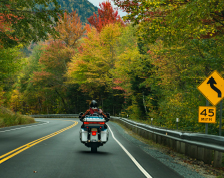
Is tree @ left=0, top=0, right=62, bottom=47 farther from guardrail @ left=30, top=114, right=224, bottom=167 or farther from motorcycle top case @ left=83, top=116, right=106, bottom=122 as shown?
guardrail @ left=30, top=114, right=224, bottom=167

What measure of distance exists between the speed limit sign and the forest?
11.2 feet

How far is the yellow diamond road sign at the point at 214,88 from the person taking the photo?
29.7ft

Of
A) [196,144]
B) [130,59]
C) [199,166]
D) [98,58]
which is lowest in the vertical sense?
[199,166]

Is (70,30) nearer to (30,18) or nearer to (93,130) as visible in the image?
(30,18)

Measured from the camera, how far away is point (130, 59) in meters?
35.8

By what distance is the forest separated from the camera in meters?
12.5

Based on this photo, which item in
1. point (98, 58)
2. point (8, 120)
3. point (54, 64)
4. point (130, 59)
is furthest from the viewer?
point (54, 64)

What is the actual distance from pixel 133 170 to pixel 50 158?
2908 mm

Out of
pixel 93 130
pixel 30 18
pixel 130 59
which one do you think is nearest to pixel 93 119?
pixel 93 130

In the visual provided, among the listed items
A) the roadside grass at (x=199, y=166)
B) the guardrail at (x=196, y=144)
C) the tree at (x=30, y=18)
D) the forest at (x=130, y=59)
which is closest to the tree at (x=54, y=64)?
the forest at (x=130, y=59)

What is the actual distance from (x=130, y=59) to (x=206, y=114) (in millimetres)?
27179

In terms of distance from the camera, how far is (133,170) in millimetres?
6820

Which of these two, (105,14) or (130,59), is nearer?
(130,59)

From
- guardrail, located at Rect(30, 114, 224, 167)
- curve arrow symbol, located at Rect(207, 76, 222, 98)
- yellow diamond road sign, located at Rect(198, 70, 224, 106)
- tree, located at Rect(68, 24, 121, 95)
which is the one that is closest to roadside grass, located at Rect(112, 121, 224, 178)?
guardrail, located at Rect(30, 114, 224, 167)
